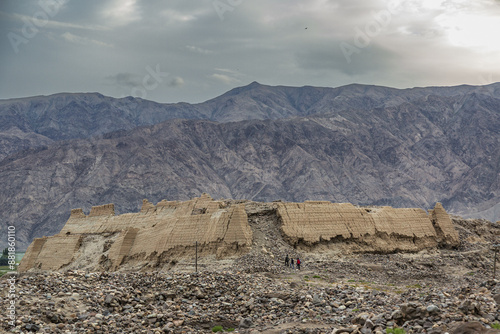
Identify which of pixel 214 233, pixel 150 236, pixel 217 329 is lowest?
pixel 150 236

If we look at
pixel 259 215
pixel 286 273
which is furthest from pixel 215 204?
pixel 286 273

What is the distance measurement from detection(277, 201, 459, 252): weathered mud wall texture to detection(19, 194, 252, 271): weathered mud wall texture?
163 inches

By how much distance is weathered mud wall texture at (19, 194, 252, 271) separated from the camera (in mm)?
38531

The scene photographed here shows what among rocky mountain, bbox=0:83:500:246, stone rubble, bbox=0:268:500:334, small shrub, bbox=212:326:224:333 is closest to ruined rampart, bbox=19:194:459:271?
stone rubble, bbox=0:268:500:334

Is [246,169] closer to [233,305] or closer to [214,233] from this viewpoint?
[214,233]

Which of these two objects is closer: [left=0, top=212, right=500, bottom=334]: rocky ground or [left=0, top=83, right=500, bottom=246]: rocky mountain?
[left=0, top=212, right=500, bottom=334]: rocky ground

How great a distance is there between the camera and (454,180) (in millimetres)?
176125

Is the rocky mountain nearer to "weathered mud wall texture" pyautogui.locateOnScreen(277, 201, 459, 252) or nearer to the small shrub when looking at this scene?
"weathered mud wall texture" pyautogui.locateOnScreen(277, 201, 459, 252)

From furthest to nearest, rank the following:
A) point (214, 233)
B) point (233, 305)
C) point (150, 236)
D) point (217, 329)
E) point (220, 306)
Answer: point (150, 236) < point (214, 233) < point (233, 305) < point (220, 306) < point (217, 329)

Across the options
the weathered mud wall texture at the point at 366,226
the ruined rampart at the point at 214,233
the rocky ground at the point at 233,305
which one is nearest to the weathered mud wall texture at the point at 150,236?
the ruined rampart at the point at 214,233

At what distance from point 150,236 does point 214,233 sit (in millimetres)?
6872

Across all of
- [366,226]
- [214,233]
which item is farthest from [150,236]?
[366,226]

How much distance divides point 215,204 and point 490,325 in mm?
28803

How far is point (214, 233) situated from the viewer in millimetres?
38594
